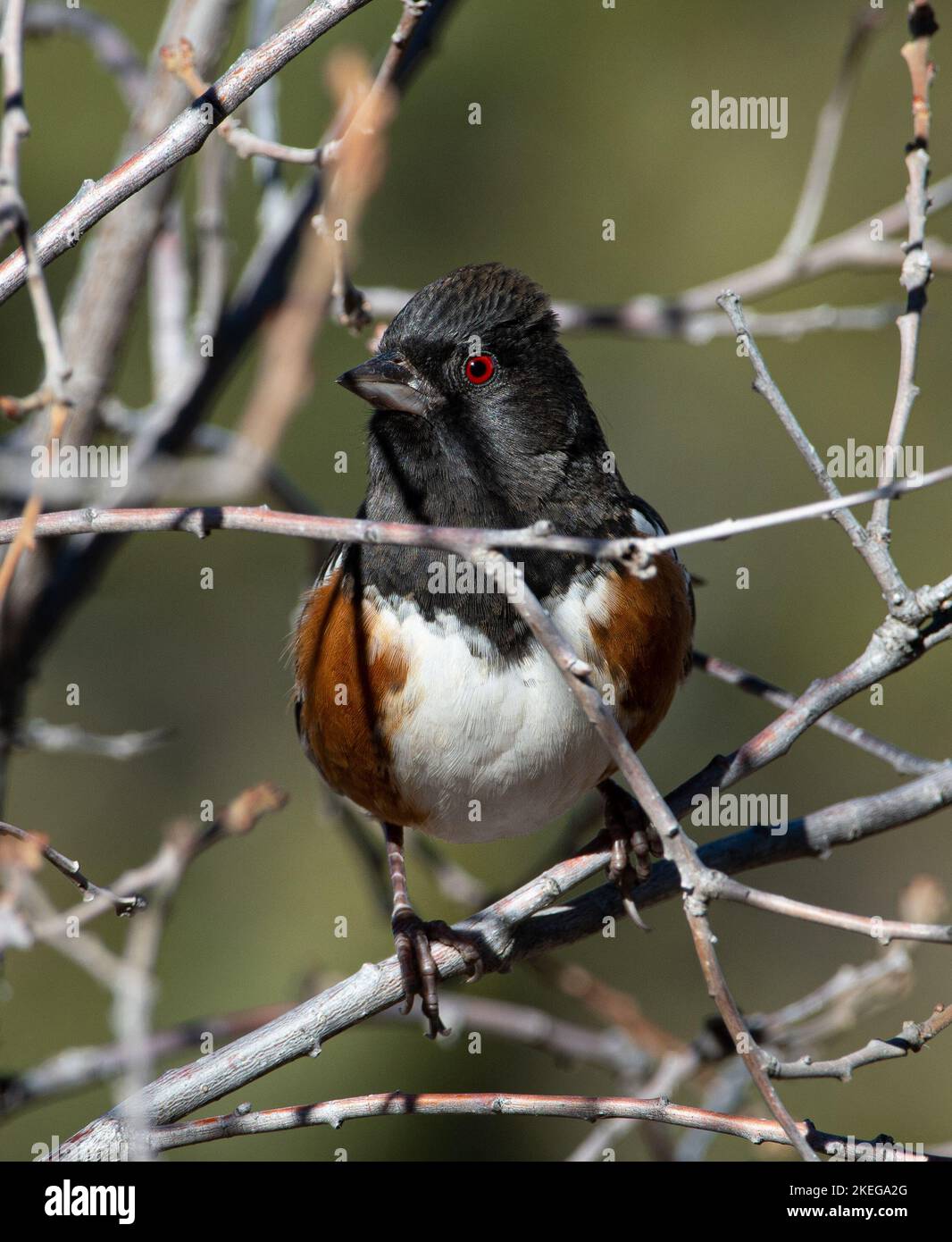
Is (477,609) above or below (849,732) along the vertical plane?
above

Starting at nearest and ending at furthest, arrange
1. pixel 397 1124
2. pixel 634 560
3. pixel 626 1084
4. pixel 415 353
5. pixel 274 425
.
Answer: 1. pixel 634 560
2. pixel 274 425
3. pixel 415 353
4. pixel 626 1084
5. pixel 397 1124

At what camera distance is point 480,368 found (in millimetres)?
2631

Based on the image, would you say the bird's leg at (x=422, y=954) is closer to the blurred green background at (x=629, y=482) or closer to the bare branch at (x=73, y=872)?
the bare branch at (x=73, y=872)

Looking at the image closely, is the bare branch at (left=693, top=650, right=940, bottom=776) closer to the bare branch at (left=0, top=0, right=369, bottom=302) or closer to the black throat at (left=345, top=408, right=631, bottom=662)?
the black throat at (left=345, top=408, right=631, bottom=662)

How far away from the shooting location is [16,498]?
3.18m

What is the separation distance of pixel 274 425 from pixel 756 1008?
3.15 metres

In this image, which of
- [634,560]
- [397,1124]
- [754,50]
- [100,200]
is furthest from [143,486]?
[754,50]

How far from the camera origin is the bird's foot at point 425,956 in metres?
2.23

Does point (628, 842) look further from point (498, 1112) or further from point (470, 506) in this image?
point (498, 1112)

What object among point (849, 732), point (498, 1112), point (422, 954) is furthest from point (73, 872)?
point (849, 732)

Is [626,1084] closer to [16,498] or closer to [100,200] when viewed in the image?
[16,498]

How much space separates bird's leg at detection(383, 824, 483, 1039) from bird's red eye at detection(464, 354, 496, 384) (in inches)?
40.2

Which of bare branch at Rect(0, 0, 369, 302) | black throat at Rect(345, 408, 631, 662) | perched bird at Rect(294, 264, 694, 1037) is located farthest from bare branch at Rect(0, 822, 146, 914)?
black throat at Rect(345, 408, 631, 662)

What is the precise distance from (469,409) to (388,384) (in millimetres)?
180
